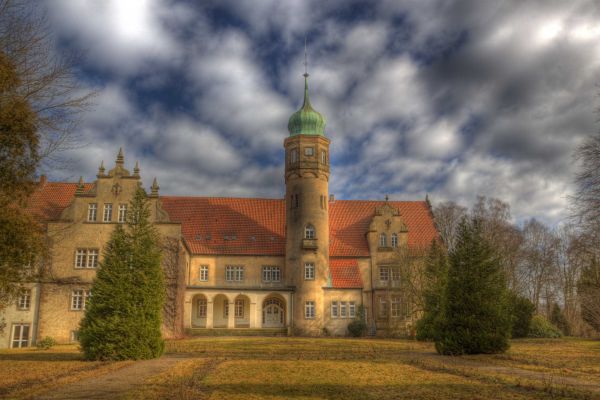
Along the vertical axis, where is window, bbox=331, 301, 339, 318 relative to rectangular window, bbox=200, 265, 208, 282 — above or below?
below

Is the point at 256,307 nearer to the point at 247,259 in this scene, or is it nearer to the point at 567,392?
the point at 247,259

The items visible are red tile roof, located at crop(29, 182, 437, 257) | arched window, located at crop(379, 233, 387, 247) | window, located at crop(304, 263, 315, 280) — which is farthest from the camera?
arched window, located at crop(379, 233, 387, 247)

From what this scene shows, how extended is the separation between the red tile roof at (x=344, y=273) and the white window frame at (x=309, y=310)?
2.41 metres

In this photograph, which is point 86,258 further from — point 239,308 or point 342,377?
point 342,377

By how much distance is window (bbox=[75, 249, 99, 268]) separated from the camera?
3831 cm

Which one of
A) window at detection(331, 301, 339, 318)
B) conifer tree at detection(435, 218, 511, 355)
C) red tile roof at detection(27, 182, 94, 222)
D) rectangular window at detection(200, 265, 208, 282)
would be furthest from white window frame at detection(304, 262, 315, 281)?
conifer tree at detection(435, 218, 511, 355)

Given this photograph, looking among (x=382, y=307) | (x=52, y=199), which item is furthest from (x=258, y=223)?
(x=52, y=199)

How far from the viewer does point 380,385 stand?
13.6 m

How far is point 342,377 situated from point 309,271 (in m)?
29.9

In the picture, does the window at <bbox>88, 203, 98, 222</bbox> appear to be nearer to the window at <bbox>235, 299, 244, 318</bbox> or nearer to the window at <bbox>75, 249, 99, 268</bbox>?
the window at <bbox>75, 249, 99, 268</bbox>

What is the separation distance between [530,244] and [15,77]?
5426 centimetres

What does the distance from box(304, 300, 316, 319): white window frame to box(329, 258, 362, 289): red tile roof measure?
2.41 m

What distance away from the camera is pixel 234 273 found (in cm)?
4588

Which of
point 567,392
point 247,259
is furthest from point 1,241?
point 247,259
